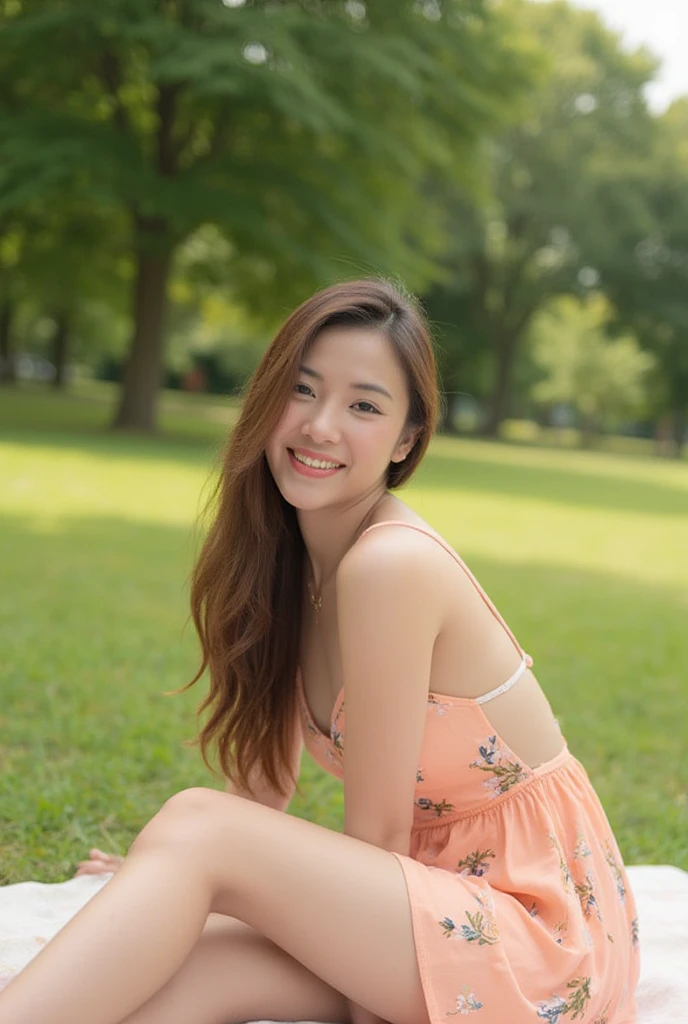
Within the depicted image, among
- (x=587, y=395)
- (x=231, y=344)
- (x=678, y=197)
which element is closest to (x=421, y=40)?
(x=678, y=197)

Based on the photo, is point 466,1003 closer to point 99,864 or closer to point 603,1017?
point 603,1017

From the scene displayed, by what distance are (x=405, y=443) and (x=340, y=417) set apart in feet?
0.70

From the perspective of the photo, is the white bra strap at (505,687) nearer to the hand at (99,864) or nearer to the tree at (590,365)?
the hand at (99,864)

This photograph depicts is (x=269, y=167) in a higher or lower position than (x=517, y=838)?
higher

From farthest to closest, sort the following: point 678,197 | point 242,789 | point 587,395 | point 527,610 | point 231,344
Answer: point 231,344 < point 587,395 < point 678,197 < point 527,610 < point 242,789

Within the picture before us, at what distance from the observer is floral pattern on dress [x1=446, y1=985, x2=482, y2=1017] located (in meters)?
2.18

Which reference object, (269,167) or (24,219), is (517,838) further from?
(24,219)

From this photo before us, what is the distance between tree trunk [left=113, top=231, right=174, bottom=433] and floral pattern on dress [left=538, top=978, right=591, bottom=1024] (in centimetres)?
1967

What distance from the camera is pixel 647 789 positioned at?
4.77m

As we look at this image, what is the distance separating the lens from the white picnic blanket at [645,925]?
9.12 ft

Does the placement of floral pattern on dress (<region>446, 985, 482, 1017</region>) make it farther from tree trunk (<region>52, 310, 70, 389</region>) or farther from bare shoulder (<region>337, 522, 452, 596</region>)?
tree trunk (<region>52, 310, 70, 389</region>)

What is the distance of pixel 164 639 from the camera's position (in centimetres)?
657

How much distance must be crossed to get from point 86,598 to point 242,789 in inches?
178

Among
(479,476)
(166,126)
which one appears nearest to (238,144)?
(166,126)
